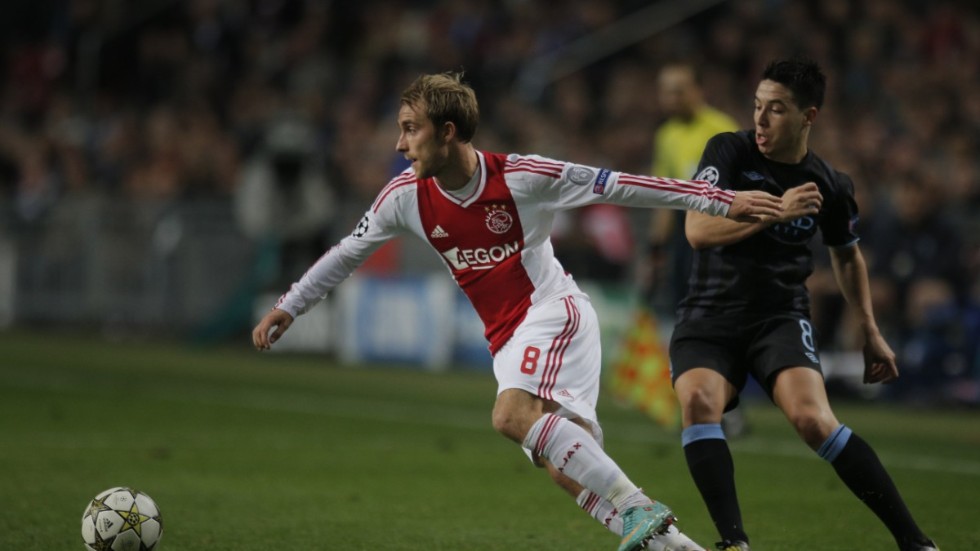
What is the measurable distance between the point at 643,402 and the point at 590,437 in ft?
21.8

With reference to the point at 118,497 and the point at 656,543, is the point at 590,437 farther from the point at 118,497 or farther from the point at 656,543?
the point at 118,497

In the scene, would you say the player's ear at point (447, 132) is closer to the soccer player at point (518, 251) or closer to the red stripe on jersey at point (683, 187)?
the soccer player at point (518, 251)

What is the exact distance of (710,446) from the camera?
617cm

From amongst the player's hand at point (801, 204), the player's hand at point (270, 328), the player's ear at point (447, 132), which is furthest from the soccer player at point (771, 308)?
the player's hand at point (270, 328)

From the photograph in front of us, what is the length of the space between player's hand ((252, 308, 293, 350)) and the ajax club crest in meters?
0.92

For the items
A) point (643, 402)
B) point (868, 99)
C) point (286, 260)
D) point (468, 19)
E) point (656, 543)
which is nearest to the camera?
point (656, 543)

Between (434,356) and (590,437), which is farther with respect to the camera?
(434,356)

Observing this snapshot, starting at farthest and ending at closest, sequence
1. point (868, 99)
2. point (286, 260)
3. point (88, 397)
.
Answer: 1. point (286, 260)
2. point (868, 99)
3. point (88, 397)

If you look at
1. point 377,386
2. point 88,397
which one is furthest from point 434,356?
point 88,397

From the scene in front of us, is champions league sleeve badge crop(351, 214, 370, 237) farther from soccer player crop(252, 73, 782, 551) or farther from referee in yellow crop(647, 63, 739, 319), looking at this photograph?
referee in yellow crop(647, 63, 739, 319)

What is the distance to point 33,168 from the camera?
74.8 feet

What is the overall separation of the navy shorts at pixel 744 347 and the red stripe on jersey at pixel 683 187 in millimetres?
792

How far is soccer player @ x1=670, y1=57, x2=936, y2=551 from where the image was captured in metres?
6.11

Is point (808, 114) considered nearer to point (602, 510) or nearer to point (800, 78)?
point (800, 78)
